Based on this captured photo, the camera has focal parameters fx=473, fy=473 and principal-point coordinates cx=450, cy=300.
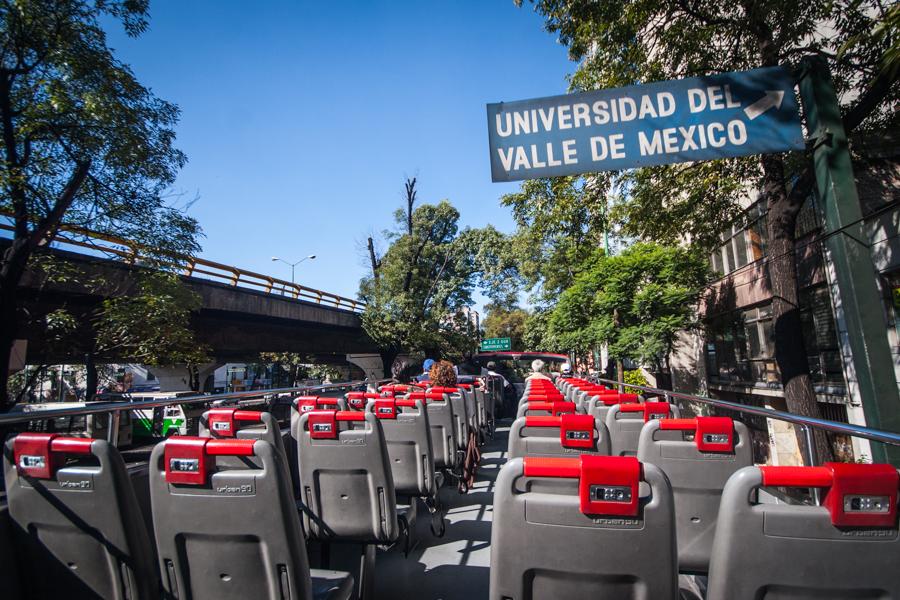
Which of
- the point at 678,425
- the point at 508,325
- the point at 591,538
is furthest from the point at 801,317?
the point at 508,325

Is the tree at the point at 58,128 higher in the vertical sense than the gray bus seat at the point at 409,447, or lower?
higher

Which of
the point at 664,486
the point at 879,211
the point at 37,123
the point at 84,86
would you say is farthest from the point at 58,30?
the point at 879,211

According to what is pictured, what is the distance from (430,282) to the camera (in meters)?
31.0

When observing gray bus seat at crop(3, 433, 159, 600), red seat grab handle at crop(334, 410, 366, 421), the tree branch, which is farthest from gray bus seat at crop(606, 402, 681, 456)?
the tree branch

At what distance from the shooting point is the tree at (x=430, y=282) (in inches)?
1080

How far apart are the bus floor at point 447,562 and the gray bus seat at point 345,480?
2.22 feet

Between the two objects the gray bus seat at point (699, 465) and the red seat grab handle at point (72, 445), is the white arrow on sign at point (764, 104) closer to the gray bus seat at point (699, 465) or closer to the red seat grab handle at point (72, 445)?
the gray bus seat at point (699, 465)

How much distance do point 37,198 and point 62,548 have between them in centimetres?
1064

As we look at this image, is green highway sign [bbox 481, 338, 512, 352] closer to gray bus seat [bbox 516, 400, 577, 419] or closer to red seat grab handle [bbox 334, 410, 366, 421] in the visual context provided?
gray bus seat [bbox 516, 400, 577, 419]

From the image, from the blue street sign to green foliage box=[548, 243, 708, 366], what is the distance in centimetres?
1169

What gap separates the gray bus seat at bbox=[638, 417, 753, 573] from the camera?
2.75m

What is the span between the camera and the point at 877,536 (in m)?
1.41

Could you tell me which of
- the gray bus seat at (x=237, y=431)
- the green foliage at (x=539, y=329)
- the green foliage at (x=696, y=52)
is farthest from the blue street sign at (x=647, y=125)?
the green foliage at (x=539, y=329)

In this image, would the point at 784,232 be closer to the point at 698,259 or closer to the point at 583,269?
the point at 698,259
